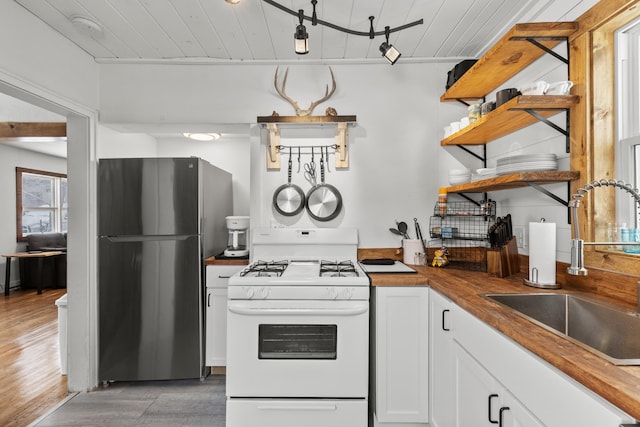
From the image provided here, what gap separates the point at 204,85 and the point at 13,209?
199 inches

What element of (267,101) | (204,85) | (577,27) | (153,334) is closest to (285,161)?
(267,101)

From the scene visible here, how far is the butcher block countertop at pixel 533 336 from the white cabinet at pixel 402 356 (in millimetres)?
105

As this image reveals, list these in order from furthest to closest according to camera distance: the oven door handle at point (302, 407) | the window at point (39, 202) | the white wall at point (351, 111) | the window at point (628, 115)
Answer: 1. the window at point (39, 202)
2. the white wall at point (351, 111)
3. the oven door handle at point (302, 407)
4. the window at point (628, 115)

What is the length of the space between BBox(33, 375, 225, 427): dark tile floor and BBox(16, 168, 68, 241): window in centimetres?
478

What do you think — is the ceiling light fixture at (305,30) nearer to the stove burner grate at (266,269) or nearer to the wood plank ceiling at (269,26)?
the wood plank ceiling at (269,26)

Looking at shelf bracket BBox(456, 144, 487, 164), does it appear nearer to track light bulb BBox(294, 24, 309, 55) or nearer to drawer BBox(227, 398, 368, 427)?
track light bulb BBox(294, 24, 309, 55)

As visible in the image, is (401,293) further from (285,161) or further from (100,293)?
(100,293)

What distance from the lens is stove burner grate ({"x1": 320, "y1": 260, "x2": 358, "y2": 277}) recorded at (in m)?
2.02

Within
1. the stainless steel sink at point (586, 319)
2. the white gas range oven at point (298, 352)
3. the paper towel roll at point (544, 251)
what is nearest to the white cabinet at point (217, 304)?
the white gas range oven at point (298, 352)

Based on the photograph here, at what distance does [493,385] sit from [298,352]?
40.5 inches

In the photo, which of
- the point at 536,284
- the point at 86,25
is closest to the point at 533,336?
the point at 536,284

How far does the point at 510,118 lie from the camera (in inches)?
73.5

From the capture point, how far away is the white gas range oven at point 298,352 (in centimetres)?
188

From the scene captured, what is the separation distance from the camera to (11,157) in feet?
18.0
